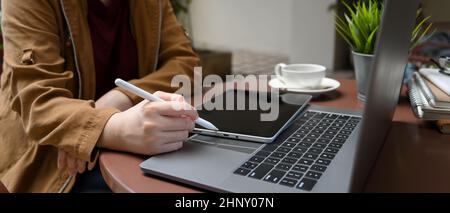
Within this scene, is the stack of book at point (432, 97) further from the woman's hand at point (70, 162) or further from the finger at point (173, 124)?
the woman's hand at point (70, 162)

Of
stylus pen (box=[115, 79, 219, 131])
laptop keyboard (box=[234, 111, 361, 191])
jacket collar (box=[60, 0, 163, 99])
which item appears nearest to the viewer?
laptop keyboard (box=[234, 111, 361, 191])

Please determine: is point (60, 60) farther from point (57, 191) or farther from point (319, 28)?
point (319, 28)

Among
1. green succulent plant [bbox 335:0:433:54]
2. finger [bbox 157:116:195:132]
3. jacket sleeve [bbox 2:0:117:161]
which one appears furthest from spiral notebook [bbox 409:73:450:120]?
jacket sleeve [bbox 2:0:117:161]

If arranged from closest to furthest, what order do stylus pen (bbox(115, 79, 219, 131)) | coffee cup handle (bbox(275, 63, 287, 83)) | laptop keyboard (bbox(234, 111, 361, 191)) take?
laptop keyboard (bbox(234, 111, 361, 191)), stylus pen (bbox(115, 79, 219, 131)), coffee cup handle (bbox(275, 63, 287, 83))

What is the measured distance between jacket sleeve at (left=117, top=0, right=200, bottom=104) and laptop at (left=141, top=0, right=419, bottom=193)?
27 cm

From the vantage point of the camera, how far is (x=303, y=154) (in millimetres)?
542

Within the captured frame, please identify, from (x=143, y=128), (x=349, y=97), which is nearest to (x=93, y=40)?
(x=143, y=128)

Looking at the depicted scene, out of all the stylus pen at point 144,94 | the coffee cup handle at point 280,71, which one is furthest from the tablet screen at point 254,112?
the coffee cup handle at point 280,71

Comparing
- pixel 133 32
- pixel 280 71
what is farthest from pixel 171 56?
pixel 280 71

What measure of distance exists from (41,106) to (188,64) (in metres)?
0.38

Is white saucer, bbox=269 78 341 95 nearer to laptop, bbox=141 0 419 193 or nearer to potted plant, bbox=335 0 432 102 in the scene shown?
potted plant, bbox=335 0 432 102

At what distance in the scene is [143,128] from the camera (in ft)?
1.82

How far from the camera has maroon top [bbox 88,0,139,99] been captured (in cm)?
87

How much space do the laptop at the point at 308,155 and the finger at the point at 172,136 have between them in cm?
2
